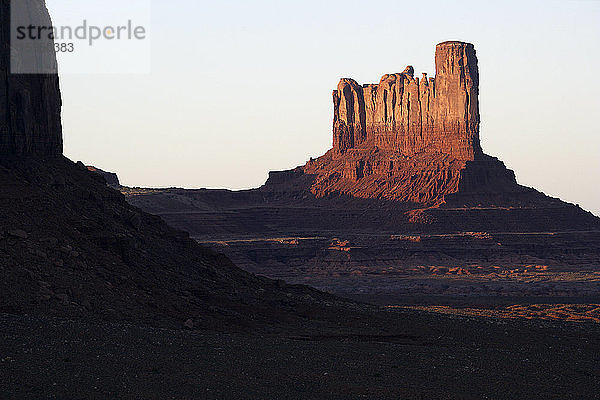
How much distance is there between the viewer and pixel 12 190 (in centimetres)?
4572

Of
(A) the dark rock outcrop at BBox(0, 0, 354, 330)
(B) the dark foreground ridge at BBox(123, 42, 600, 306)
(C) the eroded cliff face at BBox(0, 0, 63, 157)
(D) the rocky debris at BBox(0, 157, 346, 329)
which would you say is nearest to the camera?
(D) the rocky debris at BBox(0, 157, 346, 329)

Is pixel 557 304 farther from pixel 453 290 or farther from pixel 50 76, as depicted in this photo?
pixel 50 76

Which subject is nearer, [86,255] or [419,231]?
[86,255]

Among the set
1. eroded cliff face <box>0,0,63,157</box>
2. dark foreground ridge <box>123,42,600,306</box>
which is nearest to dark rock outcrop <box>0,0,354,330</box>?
eroded cliff face <box>0,0,63,157</box>

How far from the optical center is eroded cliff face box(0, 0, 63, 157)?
49000 mm

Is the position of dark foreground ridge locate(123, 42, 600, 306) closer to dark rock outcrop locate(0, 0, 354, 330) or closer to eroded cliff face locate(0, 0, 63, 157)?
dark rock outcrop locate(0, 0, 354, 330)

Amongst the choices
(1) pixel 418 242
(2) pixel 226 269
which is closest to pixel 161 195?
(1) pixel 418 242

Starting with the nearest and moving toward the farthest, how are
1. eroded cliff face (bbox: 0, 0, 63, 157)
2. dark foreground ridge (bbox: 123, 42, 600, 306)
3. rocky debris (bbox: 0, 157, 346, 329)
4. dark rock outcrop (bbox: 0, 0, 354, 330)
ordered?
rocky debris (bbox: 0, 157, 346, 329)
dark rock outcrop (bbox: 0, 0, 354, 330)
eroded cliff face (bbox: 0, 0, 63, 157)
dark foreground ridge (bbox: 123, 42, 600, 306)

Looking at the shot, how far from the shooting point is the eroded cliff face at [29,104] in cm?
4900

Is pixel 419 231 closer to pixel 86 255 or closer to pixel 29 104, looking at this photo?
pixel 29 104

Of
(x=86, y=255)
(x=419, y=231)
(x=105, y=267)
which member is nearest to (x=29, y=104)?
(x=86, y=255)

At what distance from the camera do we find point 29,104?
1994 inches

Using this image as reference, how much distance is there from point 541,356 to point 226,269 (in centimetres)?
2246

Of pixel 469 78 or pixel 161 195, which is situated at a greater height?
pixel 469 78
